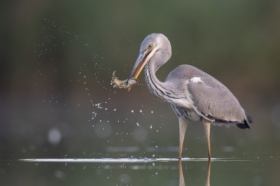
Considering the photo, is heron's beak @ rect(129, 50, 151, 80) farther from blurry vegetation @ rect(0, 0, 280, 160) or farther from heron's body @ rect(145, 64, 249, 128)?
blurry vegetation @ rect(0, 0, 280, 160)

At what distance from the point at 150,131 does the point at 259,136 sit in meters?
2.62

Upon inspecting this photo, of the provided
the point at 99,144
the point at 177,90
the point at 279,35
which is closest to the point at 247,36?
the point at 279,35

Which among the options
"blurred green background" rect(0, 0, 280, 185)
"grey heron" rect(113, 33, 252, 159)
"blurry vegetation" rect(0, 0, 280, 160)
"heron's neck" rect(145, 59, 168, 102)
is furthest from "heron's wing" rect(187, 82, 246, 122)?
"blurry vegetation" rect(0, 0, 280, 160)

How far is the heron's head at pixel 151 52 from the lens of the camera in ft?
36.7

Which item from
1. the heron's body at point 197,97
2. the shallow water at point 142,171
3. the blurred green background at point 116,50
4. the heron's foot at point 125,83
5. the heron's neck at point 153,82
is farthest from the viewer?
the blurred green background at point 116,50

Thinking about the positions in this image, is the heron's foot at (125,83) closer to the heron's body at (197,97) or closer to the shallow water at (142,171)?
the heron's body at (197,97)

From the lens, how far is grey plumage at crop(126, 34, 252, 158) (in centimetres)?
1133

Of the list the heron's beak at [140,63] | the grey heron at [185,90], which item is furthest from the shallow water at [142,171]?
the heron's beak at [140,63]

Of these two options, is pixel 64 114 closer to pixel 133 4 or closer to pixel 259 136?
pixel 133 4

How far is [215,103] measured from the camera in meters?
12.3

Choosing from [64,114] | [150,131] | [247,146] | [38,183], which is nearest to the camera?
[38,183]

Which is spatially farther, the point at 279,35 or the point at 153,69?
the point at 279,35

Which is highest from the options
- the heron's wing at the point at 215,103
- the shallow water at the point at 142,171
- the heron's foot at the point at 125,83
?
the heron's foot at the point at 125,83

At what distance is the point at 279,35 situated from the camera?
24703 mm
